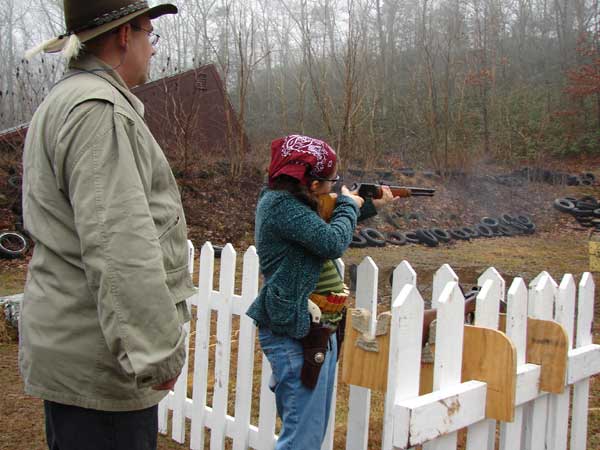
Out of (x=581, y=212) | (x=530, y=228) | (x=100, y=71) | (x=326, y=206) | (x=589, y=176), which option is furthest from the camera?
(x=589, y=176)

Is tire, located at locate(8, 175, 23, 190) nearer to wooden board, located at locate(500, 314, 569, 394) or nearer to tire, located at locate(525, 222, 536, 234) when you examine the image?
tire, located at locate(525, 222, 536, 234)

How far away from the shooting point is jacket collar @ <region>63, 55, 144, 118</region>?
1.63 m

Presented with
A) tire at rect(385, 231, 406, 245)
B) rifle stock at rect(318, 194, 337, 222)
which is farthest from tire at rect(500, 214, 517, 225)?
rifle stock at rect(318, 194, 337, 222)

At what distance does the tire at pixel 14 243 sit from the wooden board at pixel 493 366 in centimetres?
964

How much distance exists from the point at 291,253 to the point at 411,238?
36.2ft

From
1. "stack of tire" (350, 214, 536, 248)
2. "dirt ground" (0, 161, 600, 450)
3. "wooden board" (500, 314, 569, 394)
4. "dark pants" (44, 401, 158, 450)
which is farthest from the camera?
"stack of tire" (350, 214, 536, 248)

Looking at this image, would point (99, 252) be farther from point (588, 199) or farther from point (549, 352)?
point (588, 199)

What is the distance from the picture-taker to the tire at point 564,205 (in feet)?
55.3

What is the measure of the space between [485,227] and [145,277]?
552 inches

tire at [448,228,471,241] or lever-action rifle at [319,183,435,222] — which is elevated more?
lever-action rifle at [319,183,435,222]

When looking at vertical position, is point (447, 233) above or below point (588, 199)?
below

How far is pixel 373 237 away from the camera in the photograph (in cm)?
1267

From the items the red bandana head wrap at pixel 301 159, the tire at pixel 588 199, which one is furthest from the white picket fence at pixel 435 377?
the tire at pixel 588 199

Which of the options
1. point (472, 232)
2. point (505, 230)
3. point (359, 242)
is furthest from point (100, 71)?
point (505, 230)
